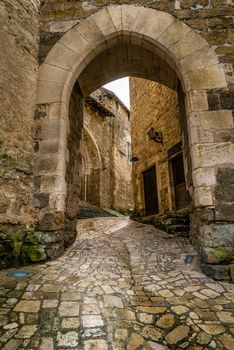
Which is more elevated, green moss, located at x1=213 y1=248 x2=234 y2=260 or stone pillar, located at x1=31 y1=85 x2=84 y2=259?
stone pillar, located at x1=31 y1=85 x2=84 y2=259

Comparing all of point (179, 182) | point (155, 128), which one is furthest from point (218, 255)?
Result: point (155, 128)

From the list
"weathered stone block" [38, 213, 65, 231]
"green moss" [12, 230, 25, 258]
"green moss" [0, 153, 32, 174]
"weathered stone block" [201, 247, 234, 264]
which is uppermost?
"green moss" [0, 153, 32, 174]

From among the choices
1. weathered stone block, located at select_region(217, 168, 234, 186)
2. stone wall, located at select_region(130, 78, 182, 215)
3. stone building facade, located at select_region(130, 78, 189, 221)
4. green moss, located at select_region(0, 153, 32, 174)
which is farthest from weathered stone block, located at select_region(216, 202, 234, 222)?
stone wall, located at select_region(130, 78, 182, 215)

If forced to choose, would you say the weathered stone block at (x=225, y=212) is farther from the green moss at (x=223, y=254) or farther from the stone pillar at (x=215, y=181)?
the green moss at (x=223, y=254)

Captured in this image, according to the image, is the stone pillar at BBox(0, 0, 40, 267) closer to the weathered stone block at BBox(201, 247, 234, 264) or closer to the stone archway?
the stone archway

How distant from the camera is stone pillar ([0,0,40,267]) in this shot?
2.99 meters

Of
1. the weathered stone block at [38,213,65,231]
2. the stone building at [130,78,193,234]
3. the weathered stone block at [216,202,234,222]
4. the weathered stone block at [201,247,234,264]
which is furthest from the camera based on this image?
the stone building at [130,78,193,234]

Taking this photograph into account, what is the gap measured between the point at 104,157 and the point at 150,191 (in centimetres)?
478

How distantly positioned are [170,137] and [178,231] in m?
3.10

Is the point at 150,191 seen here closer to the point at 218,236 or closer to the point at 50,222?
the point at 218,236

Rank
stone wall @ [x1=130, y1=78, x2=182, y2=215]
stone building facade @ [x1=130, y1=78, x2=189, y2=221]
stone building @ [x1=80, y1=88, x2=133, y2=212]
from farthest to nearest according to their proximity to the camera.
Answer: stone building @ [x1=80, y1=88, x2=133, y2=212] < stone wall @ [x1=130, y1=78, x2=182, y2=215] < stone building facade @ [x1=130, y1=78, x2=189, y2=221]

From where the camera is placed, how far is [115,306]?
2051 millimetres

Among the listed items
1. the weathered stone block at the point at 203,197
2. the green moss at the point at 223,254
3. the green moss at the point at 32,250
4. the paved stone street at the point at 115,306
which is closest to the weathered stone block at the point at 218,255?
the green moss at the point at 223,254

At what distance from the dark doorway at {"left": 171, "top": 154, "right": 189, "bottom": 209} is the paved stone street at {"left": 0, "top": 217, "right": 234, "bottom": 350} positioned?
3.65 m
